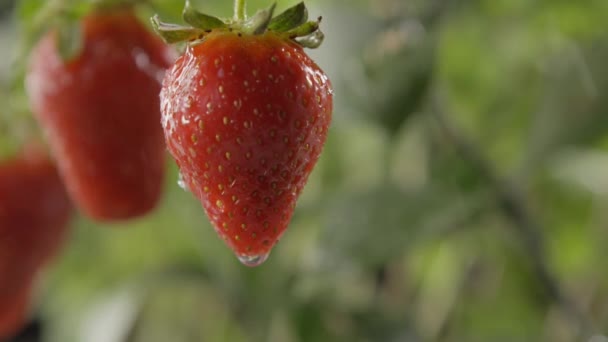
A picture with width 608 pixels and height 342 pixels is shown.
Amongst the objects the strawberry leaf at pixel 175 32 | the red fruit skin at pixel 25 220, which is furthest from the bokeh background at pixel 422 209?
the strawberry leaf at pixel 175 32

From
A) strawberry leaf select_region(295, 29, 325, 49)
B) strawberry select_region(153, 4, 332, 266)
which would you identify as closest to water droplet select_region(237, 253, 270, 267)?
strawberry select_region(153, 4, 332, 266)

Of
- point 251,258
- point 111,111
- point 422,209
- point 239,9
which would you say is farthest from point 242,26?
point 422,209

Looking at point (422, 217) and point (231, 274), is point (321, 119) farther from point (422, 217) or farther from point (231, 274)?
point (231, 274)

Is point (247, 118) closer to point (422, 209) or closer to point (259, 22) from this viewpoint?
point (259, 22)

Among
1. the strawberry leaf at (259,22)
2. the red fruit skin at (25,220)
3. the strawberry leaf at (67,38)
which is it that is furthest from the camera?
the red fruit skin at (25,220)

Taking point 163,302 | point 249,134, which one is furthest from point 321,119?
point 163,302

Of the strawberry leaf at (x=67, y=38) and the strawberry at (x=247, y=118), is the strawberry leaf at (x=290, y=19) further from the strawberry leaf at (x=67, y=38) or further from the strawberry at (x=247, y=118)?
the strawberry leaf at (x=67, y=38)

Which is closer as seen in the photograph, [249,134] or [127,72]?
[249,134]
